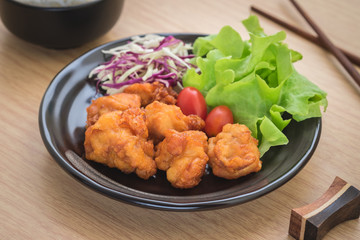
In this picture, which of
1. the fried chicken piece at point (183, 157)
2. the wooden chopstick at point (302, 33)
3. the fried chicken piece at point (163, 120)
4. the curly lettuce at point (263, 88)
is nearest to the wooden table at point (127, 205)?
the wooden chopstick at point (302, 33)

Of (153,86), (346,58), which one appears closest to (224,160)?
(153,86)

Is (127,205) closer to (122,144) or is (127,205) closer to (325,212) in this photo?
(122,144)

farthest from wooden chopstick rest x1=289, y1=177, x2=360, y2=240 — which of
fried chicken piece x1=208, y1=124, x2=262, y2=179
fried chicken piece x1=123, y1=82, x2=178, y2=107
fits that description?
fried chicken piece x1=123, y1=82, x2=178, y2=107

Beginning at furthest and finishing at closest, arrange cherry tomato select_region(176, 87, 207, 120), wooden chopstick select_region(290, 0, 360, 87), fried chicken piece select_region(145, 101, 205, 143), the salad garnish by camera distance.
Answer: wooden chopstick select_region(290, 0, 360, 87) → the salad garnish → cherry tomato select_region(176, 87, 207, 120) → fried chicken piece select_region(145, 101, 205, 143)

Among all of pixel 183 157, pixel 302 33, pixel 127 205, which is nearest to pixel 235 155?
pixel 183 157

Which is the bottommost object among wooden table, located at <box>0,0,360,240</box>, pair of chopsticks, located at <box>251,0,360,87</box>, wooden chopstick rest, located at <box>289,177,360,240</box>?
wooden table, located at <box>0,0,360,240</box>

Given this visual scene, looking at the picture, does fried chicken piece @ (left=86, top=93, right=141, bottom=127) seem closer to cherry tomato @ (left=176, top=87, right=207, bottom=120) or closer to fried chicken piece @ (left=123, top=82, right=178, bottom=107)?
fried chicken piece @ (left=123, top=82, right=178, bottom=107)
